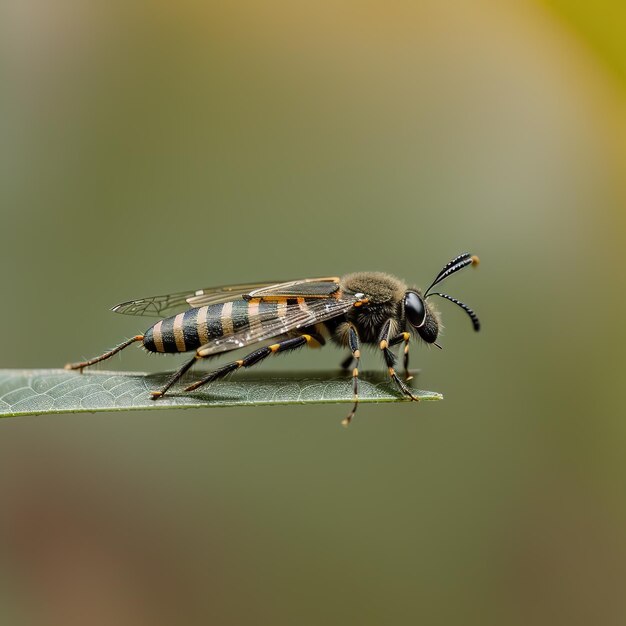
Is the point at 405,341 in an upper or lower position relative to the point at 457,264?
lower

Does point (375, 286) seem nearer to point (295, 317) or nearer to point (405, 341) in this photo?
point (405, 341)

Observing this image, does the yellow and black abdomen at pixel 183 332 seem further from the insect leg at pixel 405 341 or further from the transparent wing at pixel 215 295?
the insect leg at pixel 405 341

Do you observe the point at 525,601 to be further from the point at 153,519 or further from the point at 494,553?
the point at 153,519

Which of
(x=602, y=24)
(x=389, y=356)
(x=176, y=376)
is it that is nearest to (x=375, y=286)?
(x=389, y=356)

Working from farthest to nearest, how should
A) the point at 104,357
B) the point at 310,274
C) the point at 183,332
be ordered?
the point at 310,274 < the point at 104,357 < the point at 183,332

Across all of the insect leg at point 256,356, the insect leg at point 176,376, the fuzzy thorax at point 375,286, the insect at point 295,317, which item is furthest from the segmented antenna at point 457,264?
the insect leg at point 176,376

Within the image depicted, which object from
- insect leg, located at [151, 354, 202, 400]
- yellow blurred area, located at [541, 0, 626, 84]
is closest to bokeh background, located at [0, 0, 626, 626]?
yellow blurred area, located at [541, 0, 626, 84]
